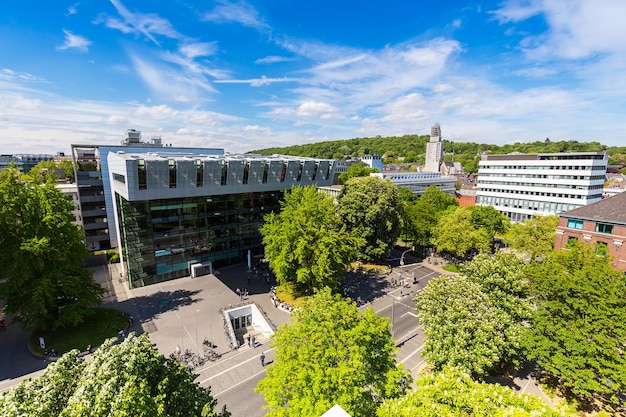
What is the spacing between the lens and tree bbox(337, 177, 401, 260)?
50.0 m

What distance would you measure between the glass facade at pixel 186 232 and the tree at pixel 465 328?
3735 cm

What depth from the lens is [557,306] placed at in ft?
73.5

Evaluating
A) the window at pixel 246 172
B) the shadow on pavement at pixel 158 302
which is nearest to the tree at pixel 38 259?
the shadow on pavement at pixel 158 302

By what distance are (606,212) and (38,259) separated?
6842 centimetres

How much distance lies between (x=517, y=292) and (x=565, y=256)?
200 inches

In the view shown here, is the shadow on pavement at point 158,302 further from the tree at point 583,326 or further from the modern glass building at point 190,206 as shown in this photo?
the tree at point 583,326

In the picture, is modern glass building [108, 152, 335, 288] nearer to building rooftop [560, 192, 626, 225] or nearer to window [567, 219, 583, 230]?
window [567, 219, 583, 230]

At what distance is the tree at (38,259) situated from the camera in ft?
100

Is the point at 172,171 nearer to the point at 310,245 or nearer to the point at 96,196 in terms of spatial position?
the point at 310,245

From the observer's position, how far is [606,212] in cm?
3703

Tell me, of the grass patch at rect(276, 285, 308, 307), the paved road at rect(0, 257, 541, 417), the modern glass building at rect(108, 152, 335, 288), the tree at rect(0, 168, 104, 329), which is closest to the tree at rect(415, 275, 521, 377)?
the paved road at rect(0, 257, 541, 417)

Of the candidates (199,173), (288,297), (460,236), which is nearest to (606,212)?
(460,236)

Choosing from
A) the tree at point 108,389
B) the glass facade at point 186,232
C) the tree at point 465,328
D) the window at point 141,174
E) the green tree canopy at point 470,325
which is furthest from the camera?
the glass facade at point 186,232

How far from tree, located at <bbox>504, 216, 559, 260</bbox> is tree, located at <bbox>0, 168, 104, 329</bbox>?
6114 centimetres
